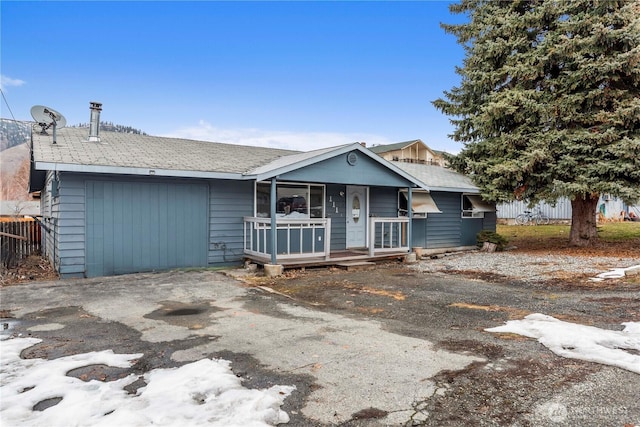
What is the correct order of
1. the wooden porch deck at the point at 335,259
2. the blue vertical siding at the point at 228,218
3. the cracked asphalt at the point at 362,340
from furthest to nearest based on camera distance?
1. the blue vertical siding at the point at 228,218
2. the wooden porch deck at the point at 335,259
3. the cracked asphalt at the point at 362,340

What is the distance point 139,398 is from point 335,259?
730 cm

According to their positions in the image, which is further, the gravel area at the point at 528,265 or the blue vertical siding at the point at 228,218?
the blue vertical siding at the point at 228,218

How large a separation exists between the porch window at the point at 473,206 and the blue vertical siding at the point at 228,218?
8472 mm

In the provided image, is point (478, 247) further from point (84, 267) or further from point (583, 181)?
point (84, 267)

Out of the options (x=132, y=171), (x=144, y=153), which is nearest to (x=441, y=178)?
(x=144, y=153)

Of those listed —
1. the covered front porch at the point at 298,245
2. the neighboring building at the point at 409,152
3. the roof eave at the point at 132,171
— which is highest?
the neighboring building at the point at 409,152

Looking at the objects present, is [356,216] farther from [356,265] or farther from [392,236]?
[356,265]

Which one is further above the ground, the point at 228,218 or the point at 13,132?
the point at 13,132

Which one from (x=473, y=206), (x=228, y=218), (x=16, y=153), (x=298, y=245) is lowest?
(x=298, y=245)

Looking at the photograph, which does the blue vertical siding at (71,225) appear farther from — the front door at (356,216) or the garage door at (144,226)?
the front door at (356,216)

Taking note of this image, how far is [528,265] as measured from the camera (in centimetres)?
1016

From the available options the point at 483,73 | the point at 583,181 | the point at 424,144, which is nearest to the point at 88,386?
the point at 583,181

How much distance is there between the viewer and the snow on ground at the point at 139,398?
261cm

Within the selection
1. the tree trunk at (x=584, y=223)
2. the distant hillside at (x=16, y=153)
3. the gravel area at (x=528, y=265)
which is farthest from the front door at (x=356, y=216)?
the distant hillside at (x=16, y=153)
